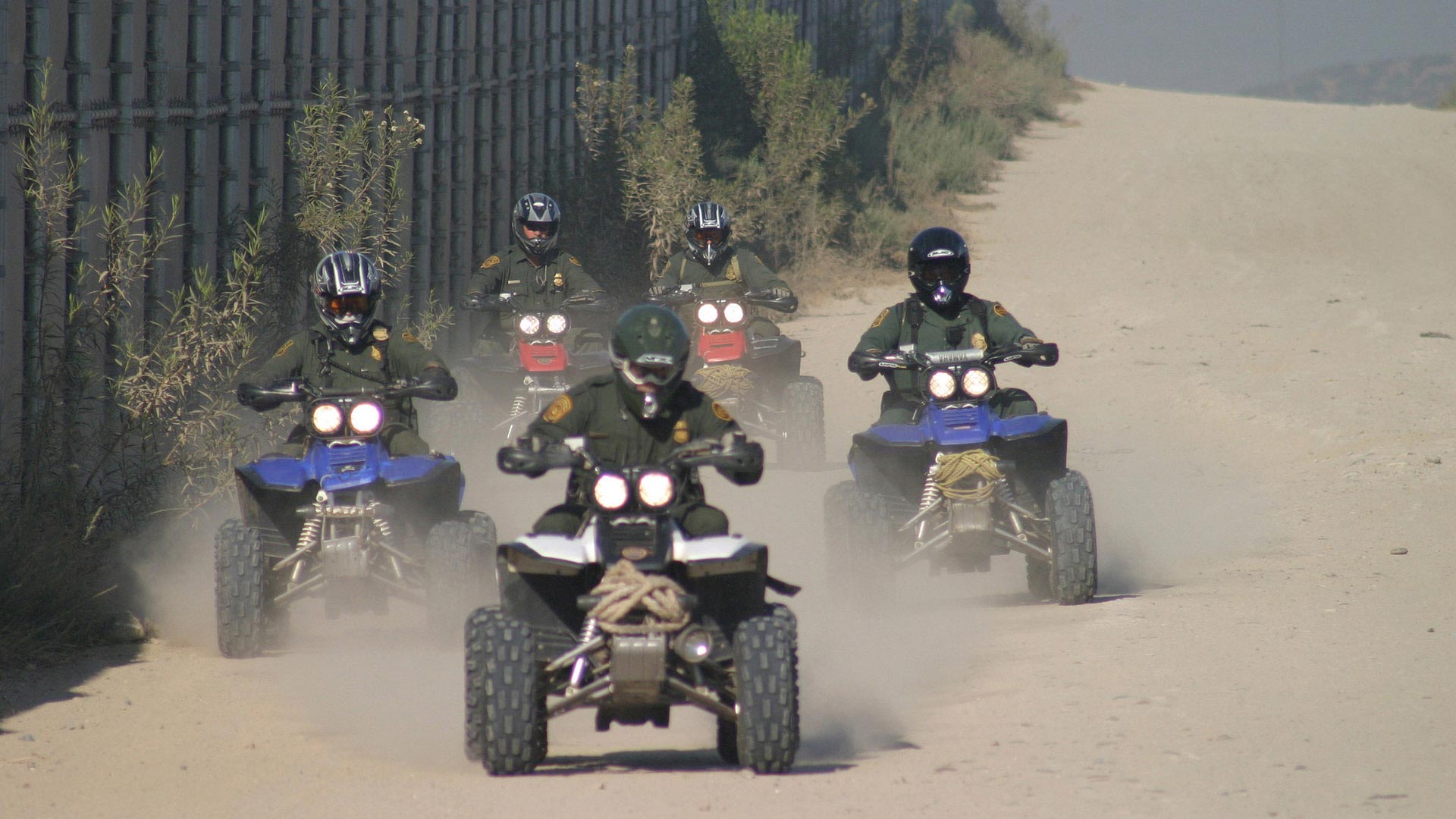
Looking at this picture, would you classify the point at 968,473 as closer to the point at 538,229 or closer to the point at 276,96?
the point at 538,229

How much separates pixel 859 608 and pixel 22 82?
4.73m

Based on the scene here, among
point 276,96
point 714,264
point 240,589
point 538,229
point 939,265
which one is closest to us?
point 240,589

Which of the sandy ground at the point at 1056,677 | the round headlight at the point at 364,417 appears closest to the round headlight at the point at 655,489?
the sandy ground at the point at 1056,677

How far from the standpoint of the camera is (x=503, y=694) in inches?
228

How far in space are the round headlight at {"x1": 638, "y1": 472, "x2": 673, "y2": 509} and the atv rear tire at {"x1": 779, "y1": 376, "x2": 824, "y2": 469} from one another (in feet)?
22.7

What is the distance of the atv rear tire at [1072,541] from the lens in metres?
8.50

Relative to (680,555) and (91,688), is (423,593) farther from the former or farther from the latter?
(680,555)

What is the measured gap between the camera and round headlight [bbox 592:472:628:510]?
592cm

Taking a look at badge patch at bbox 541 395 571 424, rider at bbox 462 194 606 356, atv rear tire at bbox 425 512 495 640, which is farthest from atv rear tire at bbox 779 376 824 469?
→ badge patch at bbox 541 395 571 424

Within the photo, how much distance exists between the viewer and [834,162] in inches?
888

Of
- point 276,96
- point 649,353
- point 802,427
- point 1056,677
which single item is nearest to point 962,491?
point 1056,677

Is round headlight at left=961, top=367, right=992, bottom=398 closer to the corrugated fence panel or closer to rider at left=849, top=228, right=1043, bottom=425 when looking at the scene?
rider at left=849, top=228, right=1043, bottom=425

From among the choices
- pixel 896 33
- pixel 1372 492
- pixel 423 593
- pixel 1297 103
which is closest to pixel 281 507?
pixel 423 593

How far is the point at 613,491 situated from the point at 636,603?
39 cm
